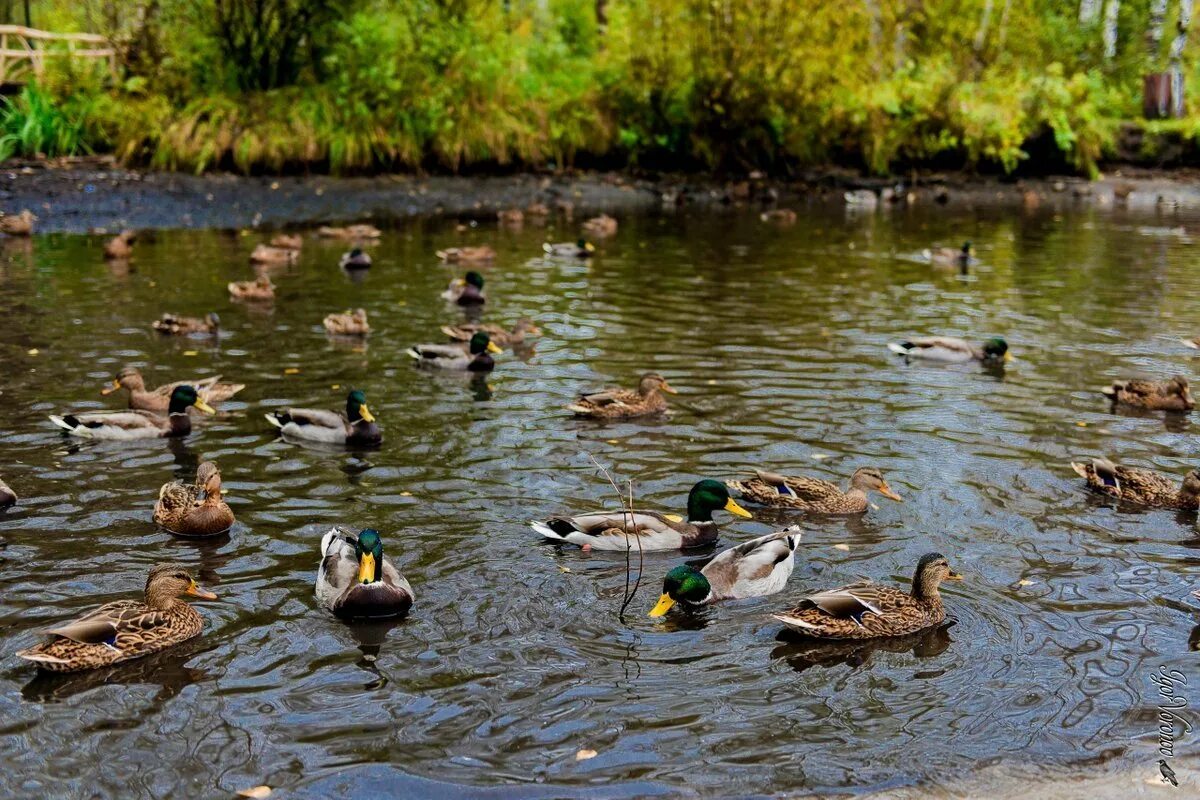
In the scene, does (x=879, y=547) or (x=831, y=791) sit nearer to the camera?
(x=831, y=791)

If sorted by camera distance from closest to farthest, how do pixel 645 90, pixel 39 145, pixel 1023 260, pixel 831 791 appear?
pixel 831 791
pixel 1023 260
pixel 39 145
pixel 645 90

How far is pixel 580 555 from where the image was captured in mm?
8891

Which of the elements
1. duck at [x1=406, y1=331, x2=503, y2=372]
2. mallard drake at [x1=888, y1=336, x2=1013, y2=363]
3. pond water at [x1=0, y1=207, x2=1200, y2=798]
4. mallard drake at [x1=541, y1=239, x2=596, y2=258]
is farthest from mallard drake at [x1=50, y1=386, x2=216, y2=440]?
mallard drake at [x1=541, y1=239, x2=596, y2=258]

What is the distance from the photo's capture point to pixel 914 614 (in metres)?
7.71

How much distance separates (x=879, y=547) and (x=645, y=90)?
27310mm

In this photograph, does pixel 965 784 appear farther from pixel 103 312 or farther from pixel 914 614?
pixel 103 312

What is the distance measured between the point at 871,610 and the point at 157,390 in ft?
25.3

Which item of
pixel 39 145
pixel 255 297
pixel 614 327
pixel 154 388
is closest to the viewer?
pixel 154 388

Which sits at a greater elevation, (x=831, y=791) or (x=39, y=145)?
(x=39, y=145)

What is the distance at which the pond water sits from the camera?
6266mm

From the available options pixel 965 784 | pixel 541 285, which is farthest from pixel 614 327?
pixel 965 784

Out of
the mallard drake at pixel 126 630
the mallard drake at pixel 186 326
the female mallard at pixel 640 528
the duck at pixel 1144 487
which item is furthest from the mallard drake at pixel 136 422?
the duck at pixel 1144 487

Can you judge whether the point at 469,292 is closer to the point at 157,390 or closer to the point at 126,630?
the point at 157,390

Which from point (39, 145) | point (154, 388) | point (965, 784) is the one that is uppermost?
point (39, 145)
